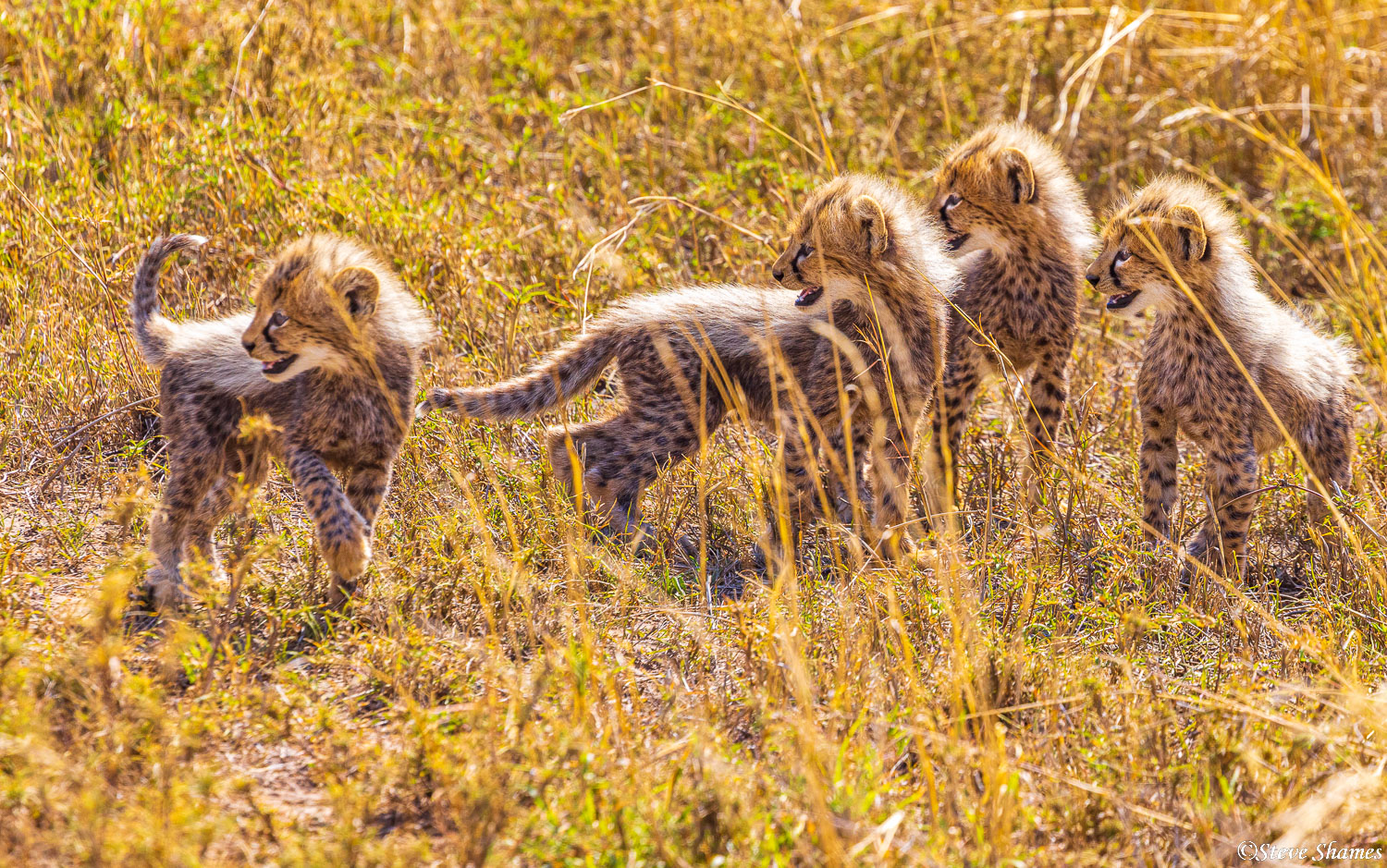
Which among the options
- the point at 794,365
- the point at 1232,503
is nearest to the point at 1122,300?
the point at 1232,503

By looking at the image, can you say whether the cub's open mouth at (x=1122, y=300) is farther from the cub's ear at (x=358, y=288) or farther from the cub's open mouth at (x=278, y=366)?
the cub's open mouth at (x=278, y=366)

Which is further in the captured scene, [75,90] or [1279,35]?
[1279,35]

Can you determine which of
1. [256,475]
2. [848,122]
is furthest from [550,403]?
[848,122]

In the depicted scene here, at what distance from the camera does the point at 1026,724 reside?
292cm

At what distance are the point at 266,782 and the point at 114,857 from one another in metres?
0.53

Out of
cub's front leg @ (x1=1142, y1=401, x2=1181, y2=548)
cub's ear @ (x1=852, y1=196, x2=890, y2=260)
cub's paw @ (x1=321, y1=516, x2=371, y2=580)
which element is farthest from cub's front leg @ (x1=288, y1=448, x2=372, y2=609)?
cub's front leg @ (x1=1142, y1=401, x2=1181, y2=548)

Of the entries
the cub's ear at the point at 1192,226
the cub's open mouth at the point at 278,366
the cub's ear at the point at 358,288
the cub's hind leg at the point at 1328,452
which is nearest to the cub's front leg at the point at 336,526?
the cub's open mouth at the point at 278,366

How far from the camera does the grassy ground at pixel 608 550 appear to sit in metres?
2.34

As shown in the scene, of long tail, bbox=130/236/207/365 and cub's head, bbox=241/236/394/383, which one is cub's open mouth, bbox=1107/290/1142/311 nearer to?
cub's head, bbox=241/236/394/383

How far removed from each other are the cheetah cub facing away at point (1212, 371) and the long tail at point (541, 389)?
1.58m

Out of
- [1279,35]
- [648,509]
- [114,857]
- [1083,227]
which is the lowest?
[648,509]

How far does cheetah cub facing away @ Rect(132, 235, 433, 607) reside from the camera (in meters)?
3.16

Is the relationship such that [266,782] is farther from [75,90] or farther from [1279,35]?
[1279,35]

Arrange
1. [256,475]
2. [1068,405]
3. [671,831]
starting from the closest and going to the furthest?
[671,831] → [256,475] → [1068,405]
